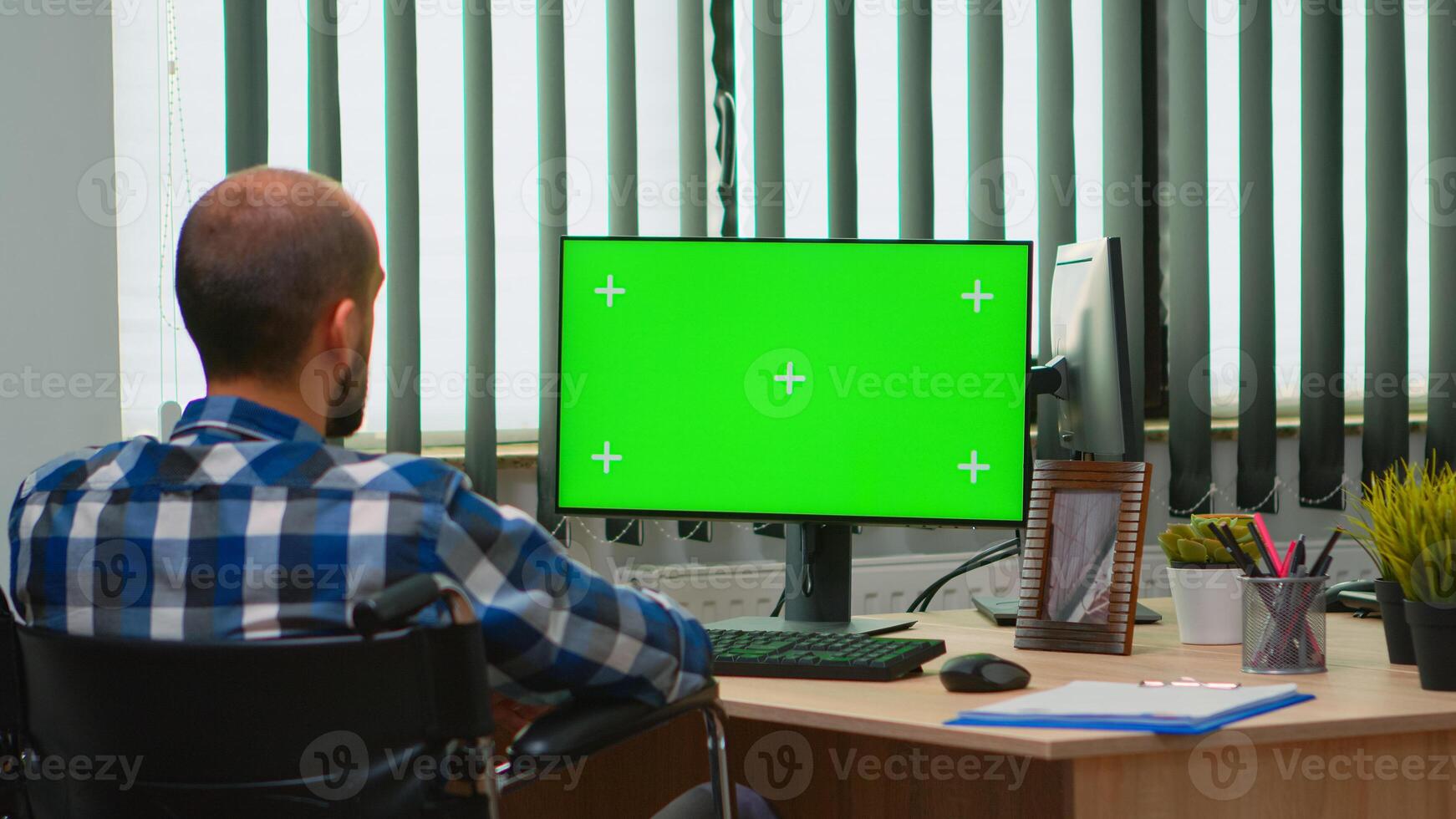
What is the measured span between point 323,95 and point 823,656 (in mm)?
1310

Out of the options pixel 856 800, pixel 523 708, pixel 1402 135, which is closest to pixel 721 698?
pixel 523 708

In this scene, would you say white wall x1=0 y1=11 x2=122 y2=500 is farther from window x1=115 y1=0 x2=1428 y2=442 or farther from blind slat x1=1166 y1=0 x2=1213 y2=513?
blind slat x1=1166 y1=0 x2=1213 y2=513

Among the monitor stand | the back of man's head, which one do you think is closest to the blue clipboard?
the monitor stand

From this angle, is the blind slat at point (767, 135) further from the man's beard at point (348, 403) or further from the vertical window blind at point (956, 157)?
the man's beard at point (348, 403)

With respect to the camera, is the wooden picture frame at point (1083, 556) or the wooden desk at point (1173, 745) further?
the wooden picture frame at point (1083, 556)

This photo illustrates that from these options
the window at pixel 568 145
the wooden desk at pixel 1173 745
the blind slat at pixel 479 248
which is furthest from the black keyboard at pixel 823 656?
the window at pixel 568 145

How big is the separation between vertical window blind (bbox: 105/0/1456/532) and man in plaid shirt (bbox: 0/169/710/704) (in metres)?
1.10

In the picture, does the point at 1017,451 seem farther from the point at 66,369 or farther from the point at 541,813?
the point at 66,369

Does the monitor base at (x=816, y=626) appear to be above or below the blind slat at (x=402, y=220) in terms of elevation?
below

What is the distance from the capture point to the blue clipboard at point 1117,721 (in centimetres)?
97

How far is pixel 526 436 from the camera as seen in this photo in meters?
2.21

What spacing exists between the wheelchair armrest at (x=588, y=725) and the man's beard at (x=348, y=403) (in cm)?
29

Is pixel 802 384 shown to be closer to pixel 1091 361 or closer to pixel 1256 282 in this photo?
pixel 1091 361

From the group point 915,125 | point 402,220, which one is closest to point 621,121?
point 402,220
